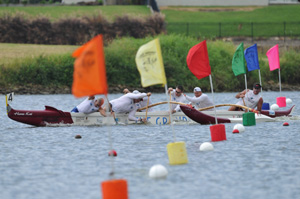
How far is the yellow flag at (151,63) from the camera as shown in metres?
16.2

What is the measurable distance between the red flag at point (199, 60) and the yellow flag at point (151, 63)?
20.2ft

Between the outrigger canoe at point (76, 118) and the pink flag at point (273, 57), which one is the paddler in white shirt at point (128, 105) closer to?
the outrigger canoe at point (76, 118)

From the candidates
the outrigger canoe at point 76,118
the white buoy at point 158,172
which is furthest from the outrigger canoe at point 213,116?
the white buoy at point 158,172

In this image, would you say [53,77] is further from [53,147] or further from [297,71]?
[53,147]

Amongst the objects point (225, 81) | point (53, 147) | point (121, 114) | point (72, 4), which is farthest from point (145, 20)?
point (53, 147)

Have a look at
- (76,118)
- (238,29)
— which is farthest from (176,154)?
(238,29)

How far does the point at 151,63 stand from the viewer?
1622 cm

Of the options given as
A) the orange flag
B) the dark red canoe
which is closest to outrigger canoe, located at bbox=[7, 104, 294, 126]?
the dark red canoe

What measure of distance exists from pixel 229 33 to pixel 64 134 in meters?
52.5

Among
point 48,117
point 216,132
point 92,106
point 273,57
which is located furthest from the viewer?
point 273,57

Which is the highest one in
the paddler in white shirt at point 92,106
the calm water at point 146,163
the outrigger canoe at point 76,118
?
the paddler in white shirt at point 92,106

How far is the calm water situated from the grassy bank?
28.9 m

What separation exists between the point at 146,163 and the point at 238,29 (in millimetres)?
61135

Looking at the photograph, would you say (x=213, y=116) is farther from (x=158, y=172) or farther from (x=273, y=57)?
(x=158, y=172)
